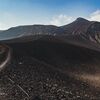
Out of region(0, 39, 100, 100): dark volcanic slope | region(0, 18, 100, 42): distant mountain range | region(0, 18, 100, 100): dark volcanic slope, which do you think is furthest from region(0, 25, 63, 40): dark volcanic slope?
region(0, 39, 100, 100): dark volcanic slope

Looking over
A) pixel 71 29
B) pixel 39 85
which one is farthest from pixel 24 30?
pixel 39 85

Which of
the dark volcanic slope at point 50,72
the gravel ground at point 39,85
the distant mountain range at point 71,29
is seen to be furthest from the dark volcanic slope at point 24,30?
the gravel ground at point 39,85

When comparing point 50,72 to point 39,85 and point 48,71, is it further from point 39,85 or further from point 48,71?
point 39,85

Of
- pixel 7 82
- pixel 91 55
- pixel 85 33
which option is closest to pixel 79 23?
pixel 85 33

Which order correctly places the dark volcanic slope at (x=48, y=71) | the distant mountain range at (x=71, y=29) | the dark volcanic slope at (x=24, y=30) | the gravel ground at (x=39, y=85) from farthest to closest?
the dark volcanic slope at (x=24, y=30) < the distant mountain range at (x=71, y=29) < the dark volcanic slope at (x=48, y=71) < the gravel ground at (x=39, y=85)

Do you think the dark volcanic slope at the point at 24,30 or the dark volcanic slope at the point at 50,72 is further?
the dark volcanic slope at the point at 24,30

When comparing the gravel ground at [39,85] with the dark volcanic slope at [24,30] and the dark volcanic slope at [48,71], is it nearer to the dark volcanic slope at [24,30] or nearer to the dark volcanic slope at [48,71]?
the dark volcanic slope at [48,71]

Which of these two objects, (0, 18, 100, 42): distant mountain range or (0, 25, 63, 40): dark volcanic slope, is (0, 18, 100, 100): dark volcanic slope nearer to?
(0, 18, 100, 42): distant mountain range

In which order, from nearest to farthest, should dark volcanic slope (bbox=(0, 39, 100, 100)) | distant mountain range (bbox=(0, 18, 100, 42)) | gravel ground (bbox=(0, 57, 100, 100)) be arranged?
gravel ground (bbox=(0, 57, 100, 100))
dark volcanic slope (bbox=(0, 39, 100, 100))
distant mountain range (bbox=(0, 18, 100, 42))

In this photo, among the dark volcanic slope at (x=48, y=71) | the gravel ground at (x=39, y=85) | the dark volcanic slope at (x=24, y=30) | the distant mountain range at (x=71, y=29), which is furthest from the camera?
the dark volcanic slope at (x=24, y=30)

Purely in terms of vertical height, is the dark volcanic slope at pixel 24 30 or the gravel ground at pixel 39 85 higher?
the dark volcanic slope at pixel 24 30
